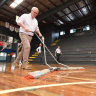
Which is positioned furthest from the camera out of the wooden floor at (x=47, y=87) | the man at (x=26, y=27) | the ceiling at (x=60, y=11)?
the ceiling at (x=60, y=11)

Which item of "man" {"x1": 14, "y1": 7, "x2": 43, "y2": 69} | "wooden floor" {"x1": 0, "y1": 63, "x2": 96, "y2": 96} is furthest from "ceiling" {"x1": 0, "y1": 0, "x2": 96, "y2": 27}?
"wooden floor" {"x1": 0, "y1": 63, "x2": 96, "y2": 96}

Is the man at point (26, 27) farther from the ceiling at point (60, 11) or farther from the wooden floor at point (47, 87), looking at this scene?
the ceiling at point (60, 11)

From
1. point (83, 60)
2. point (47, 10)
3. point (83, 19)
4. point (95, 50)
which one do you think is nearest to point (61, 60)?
point (83, 60)

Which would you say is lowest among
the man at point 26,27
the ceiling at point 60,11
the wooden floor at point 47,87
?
the wooden floor at point 47,87

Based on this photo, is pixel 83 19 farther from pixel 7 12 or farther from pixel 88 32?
pixel 7 12

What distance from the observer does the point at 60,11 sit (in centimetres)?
886

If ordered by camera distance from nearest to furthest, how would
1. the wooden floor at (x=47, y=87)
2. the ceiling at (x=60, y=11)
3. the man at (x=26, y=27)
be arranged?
the wooden floor at (x=47, y=87) → the man at (x=26, y=27) → the ceiling at (x=60, y=11)

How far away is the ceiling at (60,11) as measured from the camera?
7397mm

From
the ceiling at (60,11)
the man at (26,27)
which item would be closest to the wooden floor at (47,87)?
the man at (26,27)

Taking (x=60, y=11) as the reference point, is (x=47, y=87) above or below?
below

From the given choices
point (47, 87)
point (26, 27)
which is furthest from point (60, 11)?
point (47, 87)

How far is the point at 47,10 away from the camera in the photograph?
27.8ft

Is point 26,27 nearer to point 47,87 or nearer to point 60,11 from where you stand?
point 47,87

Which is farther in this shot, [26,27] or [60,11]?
[60,11]
